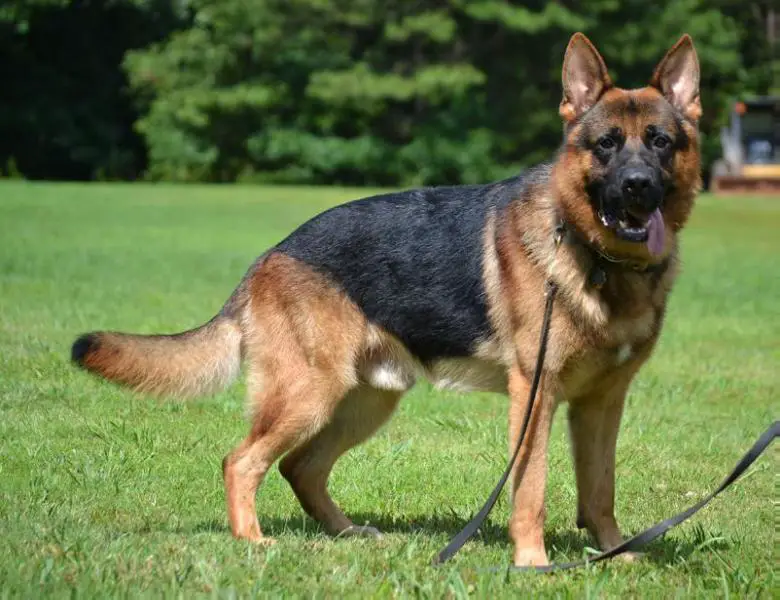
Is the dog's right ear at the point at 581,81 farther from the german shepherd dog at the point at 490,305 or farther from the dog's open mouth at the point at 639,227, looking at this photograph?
the dog's open mouth at the point at 639,227

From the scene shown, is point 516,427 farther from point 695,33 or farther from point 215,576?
point 695,33

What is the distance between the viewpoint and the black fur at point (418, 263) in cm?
520

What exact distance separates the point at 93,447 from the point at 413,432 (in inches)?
76.6

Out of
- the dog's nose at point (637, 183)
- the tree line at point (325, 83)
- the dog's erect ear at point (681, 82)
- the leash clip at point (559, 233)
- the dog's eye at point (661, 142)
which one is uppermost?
the dog's erect ear at point (681, 82)

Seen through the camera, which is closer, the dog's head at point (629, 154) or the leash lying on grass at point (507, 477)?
the leash lying on grass at point (507, 477)

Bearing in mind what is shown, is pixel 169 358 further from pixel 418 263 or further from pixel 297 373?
pixel 418 263

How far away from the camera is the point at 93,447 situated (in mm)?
6473

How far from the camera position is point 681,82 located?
507 centimetres

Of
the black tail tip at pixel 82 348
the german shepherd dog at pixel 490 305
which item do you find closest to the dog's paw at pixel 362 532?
the german shepherd dog at pixel 490 305

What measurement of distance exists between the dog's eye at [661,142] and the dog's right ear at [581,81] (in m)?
0.36

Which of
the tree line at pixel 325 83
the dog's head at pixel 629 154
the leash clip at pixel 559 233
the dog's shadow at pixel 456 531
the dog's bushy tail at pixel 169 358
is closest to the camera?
the dog's head at pixel 629 154

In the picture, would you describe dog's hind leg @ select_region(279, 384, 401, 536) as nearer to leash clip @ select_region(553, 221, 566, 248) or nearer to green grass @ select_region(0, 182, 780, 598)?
green grass @ select_region(0, 182, 780, 598)

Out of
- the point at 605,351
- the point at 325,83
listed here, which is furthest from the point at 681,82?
the point at 325,83

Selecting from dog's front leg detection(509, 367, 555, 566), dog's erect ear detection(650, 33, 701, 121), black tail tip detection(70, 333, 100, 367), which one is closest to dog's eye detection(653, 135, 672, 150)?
dog's erect ear detection(650, 33, 701, 121)
